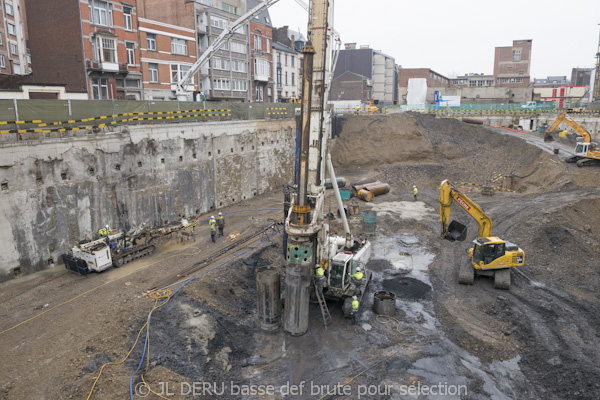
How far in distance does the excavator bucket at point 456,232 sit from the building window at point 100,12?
3075 centimetres

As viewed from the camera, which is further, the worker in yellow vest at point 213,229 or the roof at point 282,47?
the roof at point 282,47

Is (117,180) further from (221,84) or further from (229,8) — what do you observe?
(229,8)

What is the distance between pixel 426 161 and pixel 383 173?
702 cm

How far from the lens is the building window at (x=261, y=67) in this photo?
1997 inches

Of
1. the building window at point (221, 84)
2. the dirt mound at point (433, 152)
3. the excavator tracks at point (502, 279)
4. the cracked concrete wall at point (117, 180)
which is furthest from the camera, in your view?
the building window at point (221, 84)

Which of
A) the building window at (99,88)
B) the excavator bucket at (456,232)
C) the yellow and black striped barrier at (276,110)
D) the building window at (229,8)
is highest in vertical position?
the building window at (229,8)

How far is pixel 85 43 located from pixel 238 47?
19.7 meters

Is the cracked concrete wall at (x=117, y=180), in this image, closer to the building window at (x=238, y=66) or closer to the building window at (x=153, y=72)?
the building window at (x=153, y=72)

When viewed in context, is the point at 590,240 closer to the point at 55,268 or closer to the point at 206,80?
the point at 55,268

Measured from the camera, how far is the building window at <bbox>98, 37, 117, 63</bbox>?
32.5 meters

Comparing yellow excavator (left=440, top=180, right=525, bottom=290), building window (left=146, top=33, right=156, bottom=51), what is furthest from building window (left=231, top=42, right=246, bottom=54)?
yellow excavator (left=440, top=180, right=525, bottom=290)

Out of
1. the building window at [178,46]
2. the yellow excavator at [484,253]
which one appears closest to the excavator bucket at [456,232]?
the yellow excavator at [484,253]

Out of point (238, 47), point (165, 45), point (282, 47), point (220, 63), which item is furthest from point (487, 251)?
point (282, 47)

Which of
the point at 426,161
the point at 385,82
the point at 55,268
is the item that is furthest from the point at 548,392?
the point at 385,82
